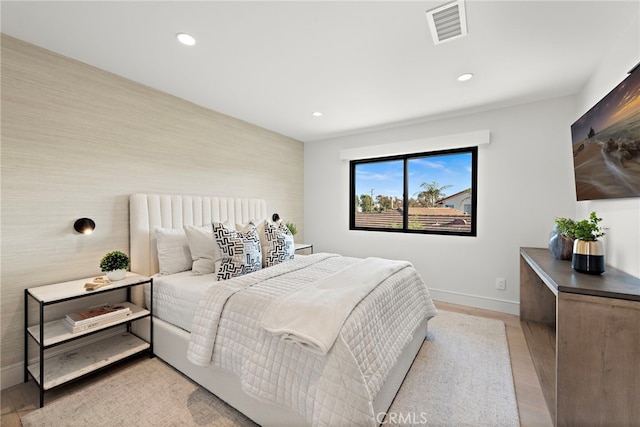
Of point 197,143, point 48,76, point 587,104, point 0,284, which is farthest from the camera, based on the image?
point 197,143

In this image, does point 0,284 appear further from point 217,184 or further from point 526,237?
point 526,237

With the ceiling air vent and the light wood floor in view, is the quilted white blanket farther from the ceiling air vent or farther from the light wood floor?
the ceiling air vent

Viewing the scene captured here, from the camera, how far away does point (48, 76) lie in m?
2.04

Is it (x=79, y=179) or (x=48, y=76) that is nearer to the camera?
(x=48, y=76)

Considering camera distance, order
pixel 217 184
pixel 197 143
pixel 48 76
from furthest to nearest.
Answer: pixel 217 184 → pixel 197 143 → pixel 48 76

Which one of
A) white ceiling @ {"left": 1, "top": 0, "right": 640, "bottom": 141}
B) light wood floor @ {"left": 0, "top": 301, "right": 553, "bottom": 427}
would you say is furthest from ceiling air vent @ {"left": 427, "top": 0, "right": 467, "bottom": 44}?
light wood floor @ {"left": 0, "top": 301, "right": 553, "bottom": 427}

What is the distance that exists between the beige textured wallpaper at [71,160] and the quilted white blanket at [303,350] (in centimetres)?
132

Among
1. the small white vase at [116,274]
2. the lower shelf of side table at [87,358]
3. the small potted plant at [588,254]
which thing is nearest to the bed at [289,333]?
the lower shelf of side table at [87,358]

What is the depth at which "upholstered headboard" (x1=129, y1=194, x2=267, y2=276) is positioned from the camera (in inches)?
97.6

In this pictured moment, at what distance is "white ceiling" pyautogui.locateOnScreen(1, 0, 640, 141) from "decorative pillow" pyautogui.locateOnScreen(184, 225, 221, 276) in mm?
1428

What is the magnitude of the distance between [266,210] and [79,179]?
2.17 metres

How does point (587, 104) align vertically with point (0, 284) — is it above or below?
above

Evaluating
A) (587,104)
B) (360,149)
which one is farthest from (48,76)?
(587,104)

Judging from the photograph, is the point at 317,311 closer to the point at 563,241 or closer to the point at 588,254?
the point at 588,254
